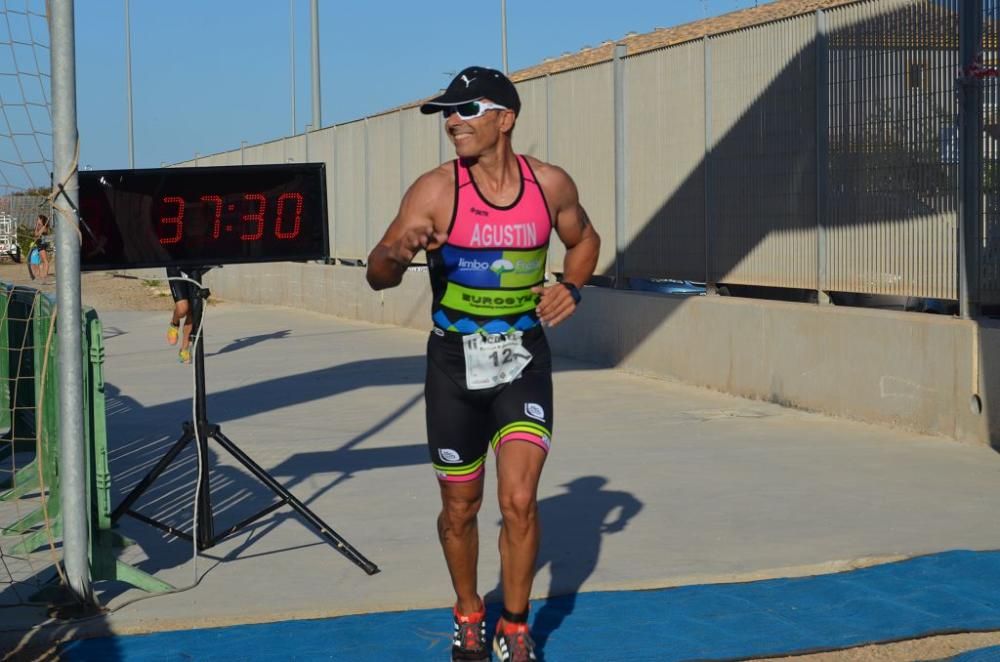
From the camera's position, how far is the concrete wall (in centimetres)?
1047

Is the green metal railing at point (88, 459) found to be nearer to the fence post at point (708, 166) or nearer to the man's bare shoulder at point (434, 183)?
the man's bare shoulder at point (434, 183)

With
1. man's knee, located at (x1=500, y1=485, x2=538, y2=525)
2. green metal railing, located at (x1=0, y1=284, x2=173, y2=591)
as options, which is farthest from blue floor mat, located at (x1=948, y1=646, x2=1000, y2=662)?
green metal railing, located at (x1=0, y1=284, x2=173, y2=591)

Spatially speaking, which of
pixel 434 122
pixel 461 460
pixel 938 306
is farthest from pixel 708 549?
pixel 434 122

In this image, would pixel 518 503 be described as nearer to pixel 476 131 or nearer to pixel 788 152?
pixel 476 131

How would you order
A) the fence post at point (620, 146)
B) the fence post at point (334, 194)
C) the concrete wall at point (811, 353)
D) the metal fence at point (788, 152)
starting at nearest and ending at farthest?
the concrete wall at point (811, 353), the metal fence at point (788, 152), the fence post at point (620, 146), the fence post at point (334, 194)

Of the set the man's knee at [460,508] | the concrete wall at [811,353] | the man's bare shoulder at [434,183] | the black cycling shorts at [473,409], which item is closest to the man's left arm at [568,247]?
the black cycling shorts at [473,409]

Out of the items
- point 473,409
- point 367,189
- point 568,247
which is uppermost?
point 367,189

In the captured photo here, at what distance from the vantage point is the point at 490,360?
5453 millimetres

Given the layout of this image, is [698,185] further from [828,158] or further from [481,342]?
[481,342]

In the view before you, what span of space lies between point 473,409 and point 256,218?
7.42ft

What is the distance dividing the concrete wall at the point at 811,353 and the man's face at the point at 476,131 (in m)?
5.74

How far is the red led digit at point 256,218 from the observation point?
732 centimetres

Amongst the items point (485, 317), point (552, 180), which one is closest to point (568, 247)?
point (552, 180)

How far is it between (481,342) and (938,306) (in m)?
6.86
